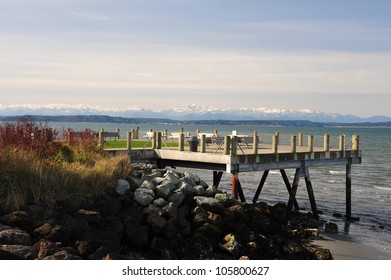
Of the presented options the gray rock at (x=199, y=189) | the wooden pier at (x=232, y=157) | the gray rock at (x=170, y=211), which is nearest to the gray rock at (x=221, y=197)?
the gray rock at (x=199, y=189)

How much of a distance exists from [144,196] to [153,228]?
1504mm

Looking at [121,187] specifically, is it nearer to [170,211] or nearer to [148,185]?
[148,185]

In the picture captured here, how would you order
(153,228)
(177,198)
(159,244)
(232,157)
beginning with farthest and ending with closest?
(232,157)
(177,198)
(153,228)
(159,244)

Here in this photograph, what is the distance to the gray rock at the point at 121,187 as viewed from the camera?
17145 mm

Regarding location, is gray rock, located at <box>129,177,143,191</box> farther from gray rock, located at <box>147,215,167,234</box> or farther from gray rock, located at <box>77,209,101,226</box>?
gray rock, located at <box>77,209,101,226</box>

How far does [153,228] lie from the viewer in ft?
52.5

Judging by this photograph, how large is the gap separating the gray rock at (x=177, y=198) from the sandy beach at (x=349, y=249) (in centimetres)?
552

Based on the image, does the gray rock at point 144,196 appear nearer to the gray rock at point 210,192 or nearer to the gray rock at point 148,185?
the gray rock at point 148,185

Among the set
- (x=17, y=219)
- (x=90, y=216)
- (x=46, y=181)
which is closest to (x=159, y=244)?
(x=90, y=216)

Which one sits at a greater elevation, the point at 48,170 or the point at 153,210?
the point at 48,170

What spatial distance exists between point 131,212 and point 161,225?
100 cm

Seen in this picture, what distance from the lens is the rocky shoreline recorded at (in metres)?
13.0

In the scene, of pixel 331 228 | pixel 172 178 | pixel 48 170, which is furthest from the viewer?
pixel 331 228
